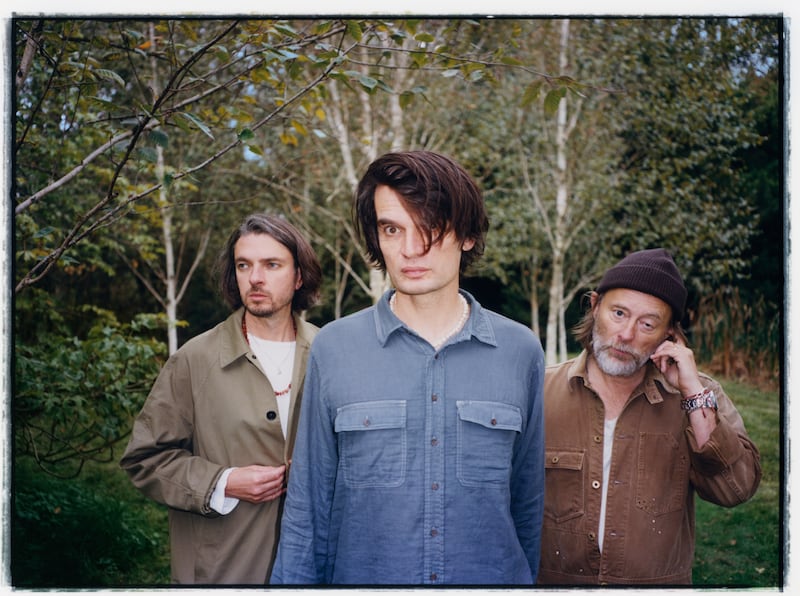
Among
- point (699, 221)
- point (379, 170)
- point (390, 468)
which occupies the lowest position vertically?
point (390, 468)

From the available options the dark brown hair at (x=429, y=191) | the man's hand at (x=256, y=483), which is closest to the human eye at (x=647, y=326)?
the dark brown hair at (x=429, y=191)

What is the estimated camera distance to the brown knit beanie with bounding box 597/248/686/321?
7.99 ft

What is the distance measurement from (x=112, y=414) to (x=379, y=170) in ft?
6.97

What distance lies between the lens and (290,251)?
2551 mm

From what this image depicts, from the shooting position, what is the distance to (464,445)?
2186 mm

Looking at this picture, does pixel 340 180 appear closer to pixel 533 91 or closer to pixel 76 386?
pixel 76 386

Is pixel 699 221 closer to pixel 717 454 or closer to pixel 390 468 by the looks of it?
pixel 717 454

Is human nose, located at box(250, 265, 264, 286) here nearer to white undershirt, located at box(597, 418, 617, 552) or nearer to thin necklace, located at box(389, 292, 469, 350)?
thin necklace, located at box(389, 292, 469, 350)

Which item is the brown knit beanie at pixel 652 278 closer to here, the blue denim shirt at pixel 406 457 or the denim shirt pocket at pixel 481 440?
the blue denim shirt at pixel 406 457

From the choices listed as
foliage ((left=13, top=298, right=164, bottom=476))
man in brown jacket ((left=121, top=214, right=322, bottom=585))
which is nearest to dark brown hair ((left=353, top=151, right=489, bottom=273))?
man in brown jacket ((left=121, top=214, right=322, bottom=585))

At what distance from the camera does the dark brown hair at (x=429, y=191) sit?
221cm

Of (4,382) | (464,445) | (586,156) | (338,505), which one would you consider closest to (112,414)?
(4,382)

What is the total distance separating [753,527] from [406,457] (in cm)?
202

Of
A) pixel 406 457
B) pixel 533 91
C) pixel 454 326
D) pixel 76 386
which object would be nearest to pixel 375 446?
pixel 406 457
